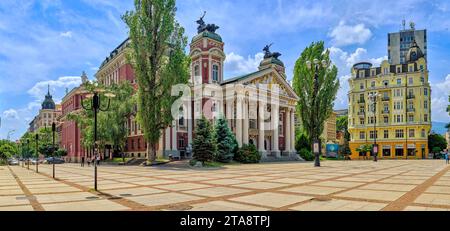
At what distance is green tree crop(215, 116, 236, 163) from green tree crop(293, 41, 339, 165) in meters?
15.4

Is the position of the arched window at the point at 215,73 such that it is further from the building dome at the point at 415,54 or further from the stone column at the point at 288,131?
the building dome at the point at 415,54

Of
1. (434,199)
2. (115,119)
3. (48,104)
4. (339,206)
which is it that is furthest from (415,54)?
(48,104)

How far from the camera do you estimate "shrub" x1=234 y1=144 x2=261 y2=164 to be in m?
40.1

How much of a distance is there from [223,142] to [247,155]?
15.2 ft

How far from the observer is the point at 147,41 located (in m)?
34.9

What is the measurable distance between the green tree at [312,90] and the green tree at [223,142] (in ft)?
50.5

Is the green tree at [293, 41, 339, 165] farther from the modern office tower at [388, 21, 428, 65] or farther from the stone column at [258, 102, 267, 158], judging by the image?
the modern office tower at [388, 21, 428, 65]

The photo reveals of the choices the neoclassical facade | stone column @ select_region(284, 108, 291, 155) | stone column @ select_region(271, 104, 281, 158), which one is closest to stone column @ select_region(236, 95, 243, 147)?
the neoclassical facade

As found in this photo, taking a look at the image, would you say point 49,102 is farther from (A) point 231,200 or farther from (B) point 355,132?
(A) point 231,200

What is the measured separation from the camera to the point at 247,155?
4034 cm

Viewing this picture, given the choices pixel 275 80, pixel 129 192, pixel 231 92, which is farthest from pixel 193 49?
pixel 129 192

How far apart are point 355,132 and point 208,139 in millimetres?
52167

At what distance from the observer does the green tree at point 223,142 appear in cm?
3716

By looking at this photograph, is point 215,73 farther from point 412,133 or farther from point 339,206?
point 412,133
